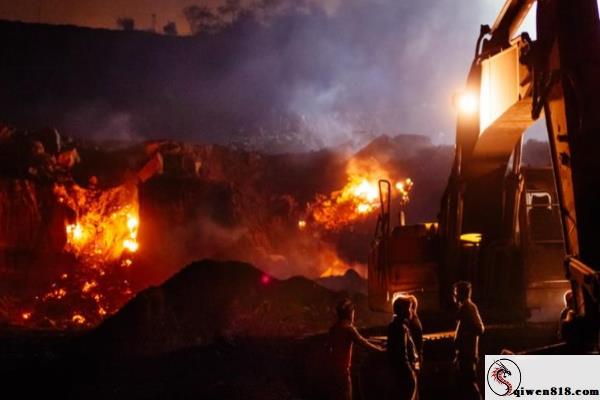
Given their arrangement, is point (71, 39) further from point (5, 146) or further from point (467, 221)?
point (467, 221)

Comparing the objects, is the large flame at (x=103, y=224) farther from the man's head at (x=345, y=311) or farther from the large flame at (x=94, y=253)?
the man's head at (x=345, y=311)

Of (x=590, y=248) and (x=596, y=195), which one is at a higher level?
(x=596, y=195)

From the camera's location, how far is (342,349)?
215 inches

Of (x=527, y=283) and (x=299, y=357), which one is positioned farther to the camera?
(x=299, y=357)

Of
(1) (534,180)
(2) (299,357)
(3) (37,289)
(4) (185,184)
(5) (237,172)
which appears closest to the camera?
(1) (534,180)

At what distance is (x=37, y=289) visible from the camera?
25156 mm

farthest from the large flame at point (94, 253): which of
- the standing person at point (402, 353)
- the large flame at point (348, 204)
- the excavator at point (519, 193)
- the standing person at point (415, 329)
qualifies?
the standing person at point (402, 353)

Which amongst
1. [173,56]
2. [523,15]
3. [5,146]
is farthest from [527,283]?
[173,56]

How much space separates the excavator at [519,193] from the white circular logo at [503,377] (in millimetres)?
744

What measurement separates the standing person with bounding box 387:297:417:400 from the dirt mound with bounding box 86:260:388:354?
7.54m

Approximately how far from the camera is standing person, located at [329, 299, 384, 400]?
209 inches

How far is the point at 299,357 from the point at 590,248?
6.73 meters

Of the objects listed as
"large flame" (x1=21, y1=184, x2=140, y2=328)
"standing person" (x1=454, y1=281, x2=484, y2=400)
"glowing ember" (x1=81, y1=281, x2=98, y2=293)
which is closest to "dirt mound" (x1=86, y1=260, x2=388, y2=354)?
"standing person" (x1=454, y1=281, x2=484, y2=400)

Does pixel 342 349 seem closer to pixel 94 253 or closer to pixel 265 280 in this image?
pixel 265 280
